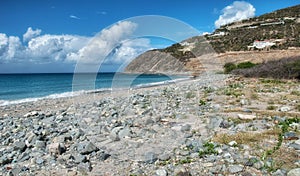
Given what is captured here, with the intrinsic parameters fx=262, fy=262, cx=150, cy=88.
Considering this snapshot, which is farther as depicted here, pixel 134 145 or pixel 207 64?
pixel 207 64

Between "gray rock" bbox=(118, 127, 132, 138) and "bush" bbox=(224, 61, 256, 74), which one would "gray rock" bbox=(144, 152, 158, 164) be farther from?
"bush" bbox=(224, 61, 256, 74)

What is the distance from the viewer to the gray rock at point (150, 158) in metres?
5.12

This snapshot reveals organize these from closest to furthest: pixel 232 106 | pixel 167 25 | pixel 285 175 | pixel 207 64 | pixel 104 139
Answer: pixel 285 175, pixel 104 139, pixel 167 25, pixel 232 106, pixel 207 64

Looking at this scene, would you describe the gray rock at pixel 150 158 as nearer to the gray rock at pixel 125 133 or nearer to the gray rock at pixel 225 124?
the gray rock at pixel 125 133

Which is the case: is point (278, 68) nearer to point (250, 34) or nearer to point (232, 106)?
point (232, 106)

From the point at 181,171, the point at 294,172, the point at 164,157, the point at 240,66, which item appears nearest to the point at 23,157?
the point at 164,157

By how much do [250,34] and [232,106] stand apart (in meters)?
68.4

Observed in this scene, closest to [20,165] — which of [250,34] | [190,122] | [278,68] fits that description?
[190,122]

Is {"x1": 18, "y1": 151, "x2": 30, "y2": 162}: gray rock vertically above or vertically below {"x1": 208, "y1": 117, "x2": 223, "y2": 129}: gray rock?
below

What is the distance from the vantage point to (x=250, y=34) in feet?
237

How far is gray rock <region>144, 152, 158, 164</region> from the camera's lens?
16.8 ft

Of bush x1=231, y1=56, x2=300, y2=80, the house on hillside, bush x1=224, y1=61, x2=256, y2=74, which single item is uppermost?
the house on hillside

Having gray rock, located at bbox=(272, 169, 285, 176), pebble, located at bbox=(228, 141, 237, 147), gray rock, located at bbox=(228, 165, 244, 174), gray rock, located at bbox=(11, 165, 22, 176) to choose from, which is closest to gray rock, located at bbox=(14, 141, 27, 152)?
gray rock, located at bbox=(11, 165, 22, 176)

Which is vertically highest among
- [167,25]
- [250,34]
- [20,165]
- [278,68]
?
[250,34]
